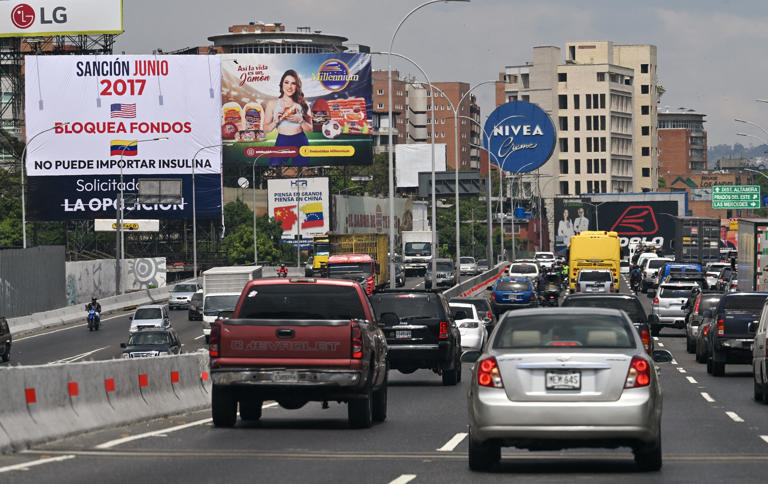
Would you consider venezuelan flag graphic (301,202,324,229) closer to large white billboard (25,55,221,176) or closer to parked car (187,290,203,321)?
large white billboard (25,55,221,176)

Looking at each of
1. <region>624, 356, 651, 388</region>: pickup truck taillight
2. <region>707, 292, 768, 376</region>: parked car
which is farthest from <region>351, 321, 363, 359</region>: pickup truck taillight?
<region>707, 292, 768, 376</region>: parked car

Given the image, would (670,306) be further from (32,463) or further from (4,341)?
(32,463)

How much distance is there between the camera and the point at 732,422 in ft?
62.0

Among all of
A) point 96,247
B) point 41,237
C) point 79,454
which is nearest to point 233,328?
point 79,454

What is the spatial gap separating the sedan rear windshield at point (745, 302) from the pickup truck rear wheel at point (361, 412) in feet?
50.6

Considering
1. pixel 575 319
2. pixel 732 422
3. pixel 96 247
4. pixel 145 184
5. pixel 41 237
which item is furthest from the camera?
pixel 41 237

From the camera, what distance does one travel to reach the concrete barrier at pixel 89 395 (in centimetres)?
1520

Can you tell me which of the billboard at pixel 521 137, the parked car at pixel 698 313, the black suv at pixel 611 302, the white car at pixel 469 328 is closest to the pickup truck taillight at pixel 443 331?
the black suv at pixel 611 302

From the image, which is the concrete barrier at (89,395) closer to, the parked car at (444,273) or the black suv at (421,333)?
the black suv at (421,333)

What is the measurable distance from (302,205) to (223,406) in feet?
360

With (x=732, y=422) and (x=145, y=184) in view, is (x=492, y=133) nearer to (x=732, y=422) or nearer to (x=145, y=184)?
(x=145, y=184)

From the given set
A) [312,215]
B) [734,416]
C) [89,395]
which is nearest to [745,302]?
[734,416]

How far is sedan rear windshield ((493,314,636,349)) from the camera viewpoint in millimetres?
13016

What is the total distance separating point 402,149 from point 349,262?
8741 cm
